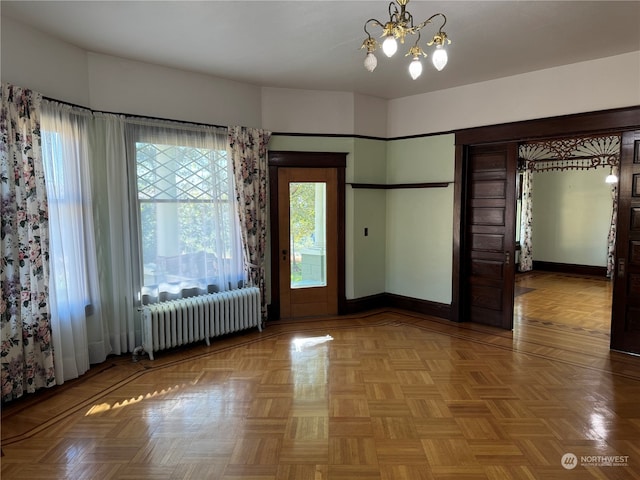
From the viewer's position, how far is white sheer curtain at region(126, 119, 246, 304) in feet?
14.3

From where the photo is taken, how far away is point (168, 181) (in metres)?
4.49

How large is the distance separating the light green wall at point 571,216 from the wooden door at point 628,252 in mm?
5254

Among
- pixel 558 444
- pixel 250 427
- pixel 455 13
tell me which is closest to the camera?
pixel 558 444

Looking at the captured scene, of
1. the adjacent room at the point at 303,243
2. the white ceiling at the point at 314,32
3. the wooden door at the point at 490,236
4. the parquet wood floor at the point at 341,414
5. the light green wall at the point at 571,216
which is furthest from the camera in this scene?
the light green wall at the point at 571,216

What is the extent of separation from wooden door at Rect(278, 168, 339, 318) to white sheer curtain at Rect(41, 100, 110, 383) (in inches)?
91.6

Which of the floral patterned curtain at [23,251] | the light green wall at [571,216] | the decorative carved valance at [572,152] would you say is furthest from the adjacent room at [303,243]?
the light green wall at [571,216]

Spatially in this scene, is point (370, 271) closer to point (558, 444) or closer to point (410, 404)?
point (410, 404)

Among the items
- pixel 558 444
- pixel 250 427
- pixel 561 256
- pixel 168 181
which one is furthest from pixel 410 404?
pixel 561 256

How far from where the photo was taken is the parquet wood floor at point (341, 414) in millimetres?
2553

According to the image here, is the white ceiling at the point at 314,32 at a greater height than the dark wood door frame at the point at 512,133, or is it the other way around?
the white ceiling at the point at 314,32

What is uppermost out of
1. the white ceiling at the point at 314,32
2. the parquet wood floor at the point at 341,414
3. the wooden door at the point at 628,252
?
the white ceiling at the point at 314,32

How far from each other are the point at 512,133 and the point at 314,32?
274 cm

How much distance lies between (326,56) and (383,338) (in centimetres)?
319

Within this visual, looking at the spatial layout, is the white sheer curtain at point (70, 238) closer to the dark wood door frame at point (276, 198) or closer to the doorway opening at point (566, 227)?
the dark wood door frame at point (276, 198)
